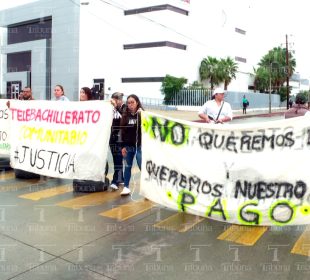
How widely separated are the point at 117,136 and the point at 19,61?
59.6 metres

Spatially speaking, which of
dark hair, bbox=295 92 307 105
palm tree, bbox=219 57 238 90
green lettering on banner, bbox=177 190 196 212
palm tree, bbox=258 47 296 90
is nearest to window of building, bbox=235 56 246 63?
palm tree, bbox=258 47 296 90

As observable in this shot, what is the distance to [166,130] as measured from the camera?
602cm

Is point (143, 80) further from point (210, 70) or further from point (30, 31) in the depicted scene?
point (30, 31)

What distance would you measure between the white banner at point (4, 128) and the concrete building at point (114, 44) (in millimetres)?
38525

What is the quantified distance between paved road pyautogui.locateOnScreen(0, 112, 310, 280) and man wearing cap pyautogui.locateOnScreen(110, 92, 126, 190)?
1.19m

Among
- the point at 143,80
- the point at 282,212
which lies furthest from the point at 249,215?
the point at 143,80

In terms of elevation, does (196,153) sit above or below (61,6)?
below

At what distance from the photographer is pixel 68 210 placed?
6109mm

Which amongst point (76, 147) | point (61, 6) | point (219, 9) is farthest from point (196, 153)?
point (219, 9)

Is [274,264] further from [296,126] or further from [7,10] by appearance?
[7,10]

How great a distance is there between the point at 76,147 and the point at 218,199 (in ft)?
9.97

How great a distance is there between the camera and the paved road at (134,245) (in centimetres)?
404

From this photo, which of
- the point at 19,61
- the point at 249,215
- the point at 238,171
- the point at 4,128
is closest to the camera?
the point at 249,215

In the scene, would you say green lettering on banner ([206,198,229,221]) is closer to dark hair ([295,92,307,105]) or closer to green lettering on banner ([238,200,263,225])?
green lettering on banner ([238,200,263,225])
